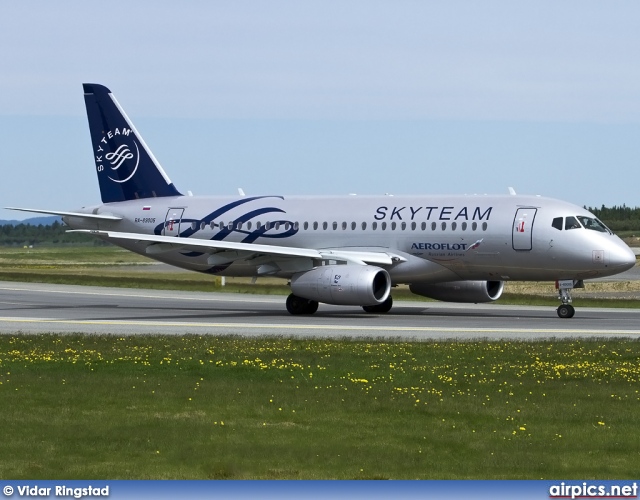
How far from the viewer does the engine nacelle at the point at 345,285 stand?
37.5 m

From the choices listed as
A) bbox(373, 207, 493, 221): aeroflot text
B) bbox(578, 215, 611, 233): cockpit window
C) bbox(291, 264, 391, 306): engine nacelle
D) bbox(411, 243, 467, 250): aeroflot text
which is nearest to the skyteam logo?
bbox(291, 264, 391, 306): engine nacelle

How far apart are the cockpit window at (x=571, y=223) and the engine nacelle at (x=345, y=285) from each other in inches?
240

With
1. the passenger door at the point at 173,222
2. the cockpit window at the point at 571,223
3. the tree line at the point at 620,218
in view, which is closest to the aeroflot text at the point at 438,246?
the cockpit window at the point at 571,223

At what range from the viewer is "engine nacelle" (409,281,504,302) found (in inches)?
1651

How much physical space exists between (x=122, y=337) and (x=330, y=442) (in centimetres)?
1600

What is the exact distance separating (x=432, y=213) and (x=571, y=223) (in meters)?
4.78

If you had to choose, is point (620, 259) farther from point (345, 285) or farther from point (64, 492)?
point (64, 492)

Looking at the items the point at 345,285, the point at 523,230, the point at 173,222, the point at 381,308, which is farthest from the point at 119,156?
the point at 523,230

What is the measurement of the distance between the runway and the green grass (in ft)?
18.8

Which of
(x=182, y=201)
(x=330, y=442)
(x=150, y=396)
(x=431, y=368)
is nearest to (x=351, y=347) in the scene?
(x=431, y=368)

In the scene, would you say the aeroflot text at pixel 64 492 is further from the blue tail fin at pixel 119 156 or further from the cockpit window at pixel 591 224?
the blue tail fin at pixel 119 156

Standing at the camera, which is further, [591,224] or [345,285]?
[591,224]

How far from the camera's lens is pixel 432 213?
130 ft

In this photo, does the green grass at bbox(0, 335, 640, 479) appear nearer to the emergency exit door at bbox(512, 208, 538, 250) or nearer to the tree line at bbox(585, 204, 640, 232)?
the emergency exit door at bbox(512, 208, 538, 250)
